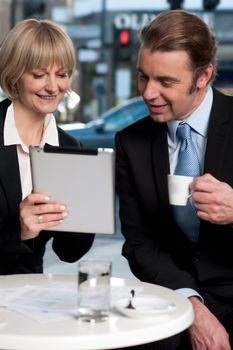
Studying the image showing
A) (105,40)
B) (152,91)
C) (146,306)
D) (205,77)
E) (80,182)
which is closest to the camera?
(146,306)

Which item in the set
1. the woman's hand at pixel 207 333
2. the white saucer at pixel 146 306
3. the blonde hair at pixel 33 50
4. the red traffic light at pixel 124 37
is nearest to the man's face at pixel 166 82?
the blonde hair at pixel 33 50

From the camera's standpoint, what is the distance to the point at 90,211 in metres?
2.68

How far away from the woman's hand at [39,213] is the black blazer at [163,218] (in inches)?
20.4

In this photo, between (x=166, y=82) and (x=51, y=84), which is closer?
(x=166, y=82)

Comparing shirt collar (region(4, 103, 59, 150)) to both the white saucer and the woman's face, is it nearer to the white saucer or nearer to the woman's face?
the woman's face

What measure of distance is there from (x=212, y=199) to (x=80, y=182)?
1.37ft

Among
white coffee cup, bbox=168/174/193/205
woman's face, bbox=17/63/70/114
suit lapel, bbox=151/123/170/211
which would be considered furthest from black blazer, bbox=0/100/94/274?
white coffee cup, bbox=168/174/193/205

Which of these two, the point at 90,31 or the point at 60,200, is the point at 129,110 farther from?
the point at 90,31

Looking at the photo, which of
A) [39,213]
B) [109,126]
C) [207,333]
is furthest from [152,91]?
[109,126]

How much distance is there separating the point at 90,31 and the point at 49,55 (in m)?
22.0

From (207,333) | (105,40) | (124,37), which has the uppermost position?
(207,333)

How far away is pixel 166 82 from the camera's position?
301cm

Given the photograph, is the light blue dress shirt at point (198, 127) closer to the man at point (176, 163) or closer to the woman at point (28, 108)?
the man at point (176, 163)

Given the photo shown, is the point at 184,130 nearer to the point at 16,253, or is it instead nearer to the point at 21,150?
the point at 21,150
